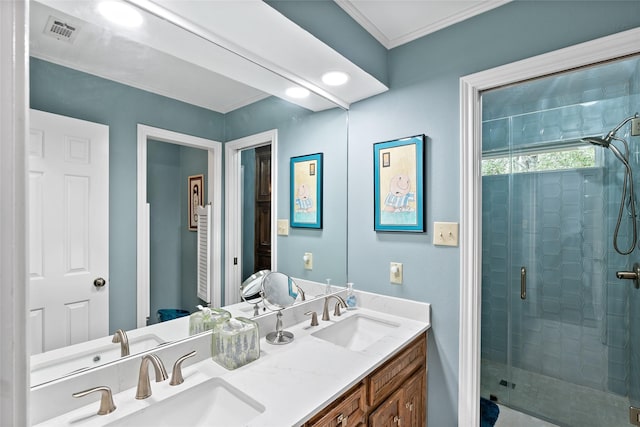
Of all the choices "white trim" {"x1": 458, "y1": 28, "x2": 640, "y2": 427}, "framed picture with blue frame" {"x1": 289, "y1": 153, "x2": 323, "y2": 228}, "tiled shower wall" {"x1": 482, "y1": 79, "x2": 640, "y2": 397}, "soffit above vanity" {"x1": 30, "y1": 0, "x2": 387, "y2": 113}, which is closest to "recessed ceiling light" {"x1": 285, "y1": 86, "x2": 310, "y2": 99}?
"soffit above vanity" {"x1": 30, "y1": 0, "x2": 387, "y2": 113}

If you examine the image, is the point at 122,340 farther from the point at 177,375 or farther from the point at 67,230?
the point at 67,230

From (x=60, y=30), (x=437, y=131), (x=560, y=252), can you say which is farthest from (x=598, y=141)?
(x=60, y=30)

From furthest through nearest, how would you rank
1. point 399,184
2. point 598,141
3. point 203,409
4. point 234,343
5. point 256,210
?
point 598,141 < point 399,184 < point 256,210 < point 234,343 < point 203,409

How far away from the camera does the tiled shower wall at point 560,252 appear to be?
2066 millimetres

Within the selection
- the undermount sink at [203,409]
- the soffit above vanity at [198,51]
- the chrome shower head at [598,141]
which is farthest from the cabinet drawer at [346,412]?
the chrome shower head at [598,141]

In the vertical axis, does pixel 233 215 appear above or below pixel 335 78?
below

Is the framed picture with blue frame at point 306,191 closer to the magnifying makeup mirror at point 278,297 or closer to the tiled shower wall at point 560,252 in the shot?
the magnifying makeup mirror at point 278,297

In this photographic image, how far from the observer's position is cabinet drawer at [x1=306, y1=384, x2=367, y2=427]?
0.98 meters

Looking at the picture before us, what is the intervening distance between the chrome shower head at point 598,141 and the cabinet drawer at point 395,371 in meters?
1.80

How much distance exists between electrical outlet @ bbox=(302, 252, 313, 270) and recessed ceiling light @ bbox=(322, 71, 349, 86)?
94 centimetres

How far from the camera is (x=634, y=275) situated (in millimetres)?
1967

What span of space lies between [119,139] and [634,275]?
2.84 m

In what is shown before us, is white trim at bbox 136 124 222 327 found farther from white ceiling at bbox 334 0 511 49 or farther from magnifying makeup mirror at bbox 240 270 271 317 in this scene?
white ceiling at bbox 334 0 511 49

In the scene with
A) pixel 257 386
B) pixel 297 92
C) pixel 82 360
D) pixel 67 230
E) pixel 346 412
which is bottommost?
pixel 346 412
